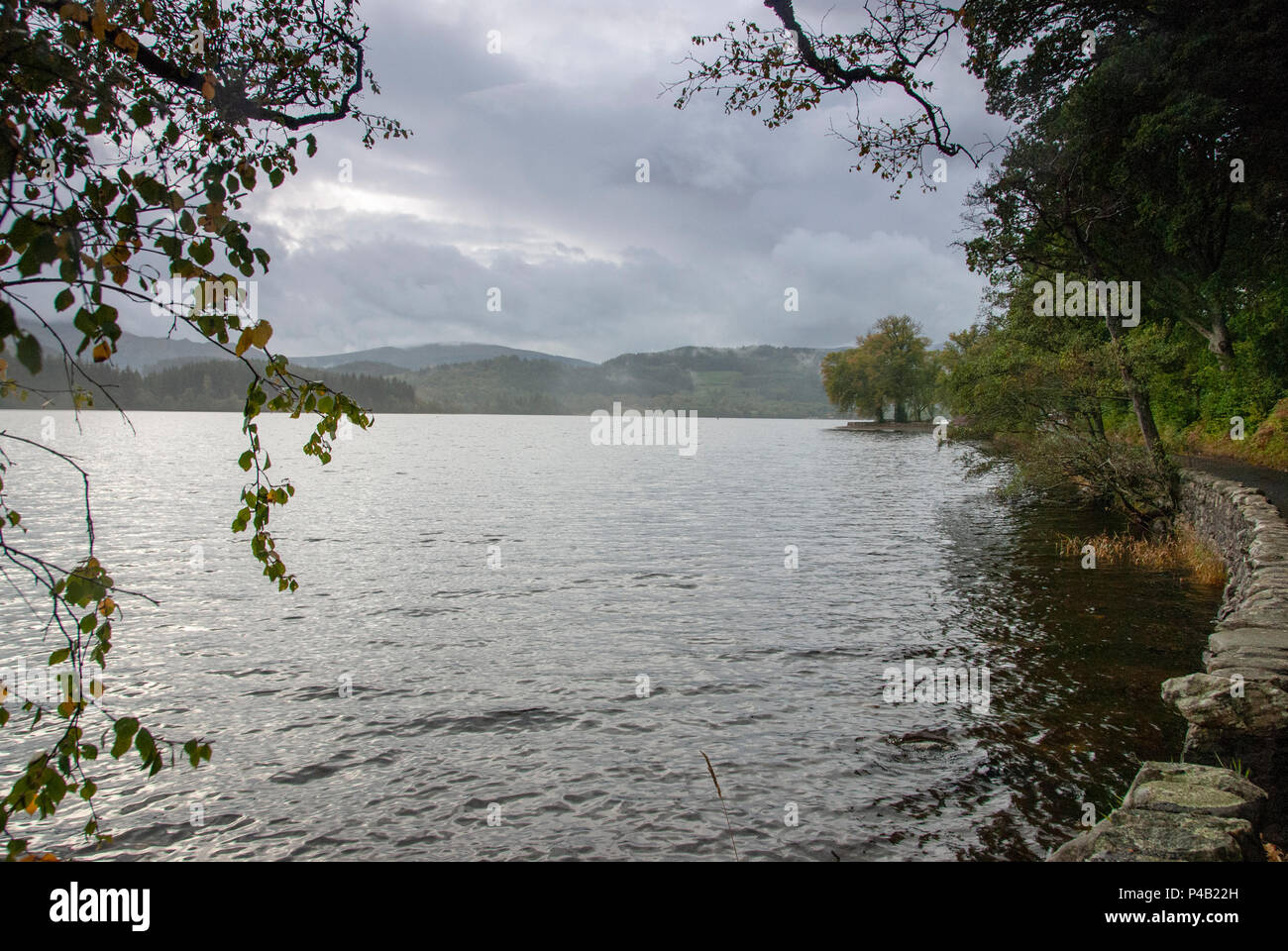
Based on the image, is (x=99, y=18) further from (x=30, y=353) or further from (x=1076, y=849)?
(x=1076, y=849)

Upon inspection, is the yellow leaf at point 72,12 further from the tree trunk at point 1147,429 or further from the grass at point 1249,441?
the grass at point 1249,441

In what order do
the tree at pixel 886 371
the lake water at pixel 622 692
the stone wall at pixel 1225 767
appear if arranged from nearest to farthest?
the stone wall at pixel 1225 767 → the lake water at pixel 622 692 → the tree at pixel 886 371

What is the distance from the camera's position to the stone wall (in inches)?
211

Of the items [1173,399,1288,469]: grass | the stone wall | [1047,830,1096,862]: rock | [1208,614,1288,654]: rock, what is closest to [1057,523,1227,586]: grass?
the stone wall

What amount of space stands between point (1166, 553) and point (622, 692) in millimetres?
17227

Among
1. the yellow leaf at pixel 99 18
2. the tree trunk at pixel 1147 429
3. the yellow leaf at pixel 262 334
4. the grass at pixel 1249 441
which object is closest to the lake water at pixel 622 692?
the tree trunk at pixel 1147 429

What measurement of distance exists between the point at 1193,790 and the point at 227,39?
12.7 m

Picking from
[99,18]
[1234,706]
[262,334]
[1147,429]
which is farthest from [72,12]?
[1147,429]

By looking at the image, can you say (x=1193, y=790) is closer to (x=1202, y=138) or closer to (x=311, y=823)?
(x=311, y=823)

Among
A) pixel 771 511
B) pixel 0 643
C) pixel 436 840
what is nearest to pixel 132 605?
pixel 0 643

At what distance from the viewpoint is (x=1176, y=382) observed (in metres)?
40.5

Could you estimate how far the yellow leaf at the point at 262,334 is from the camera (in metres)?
2.82

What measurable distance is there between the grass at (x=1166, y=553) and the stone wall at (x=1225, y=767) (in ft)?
26.8

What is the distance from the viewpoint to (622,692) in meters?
12.4
